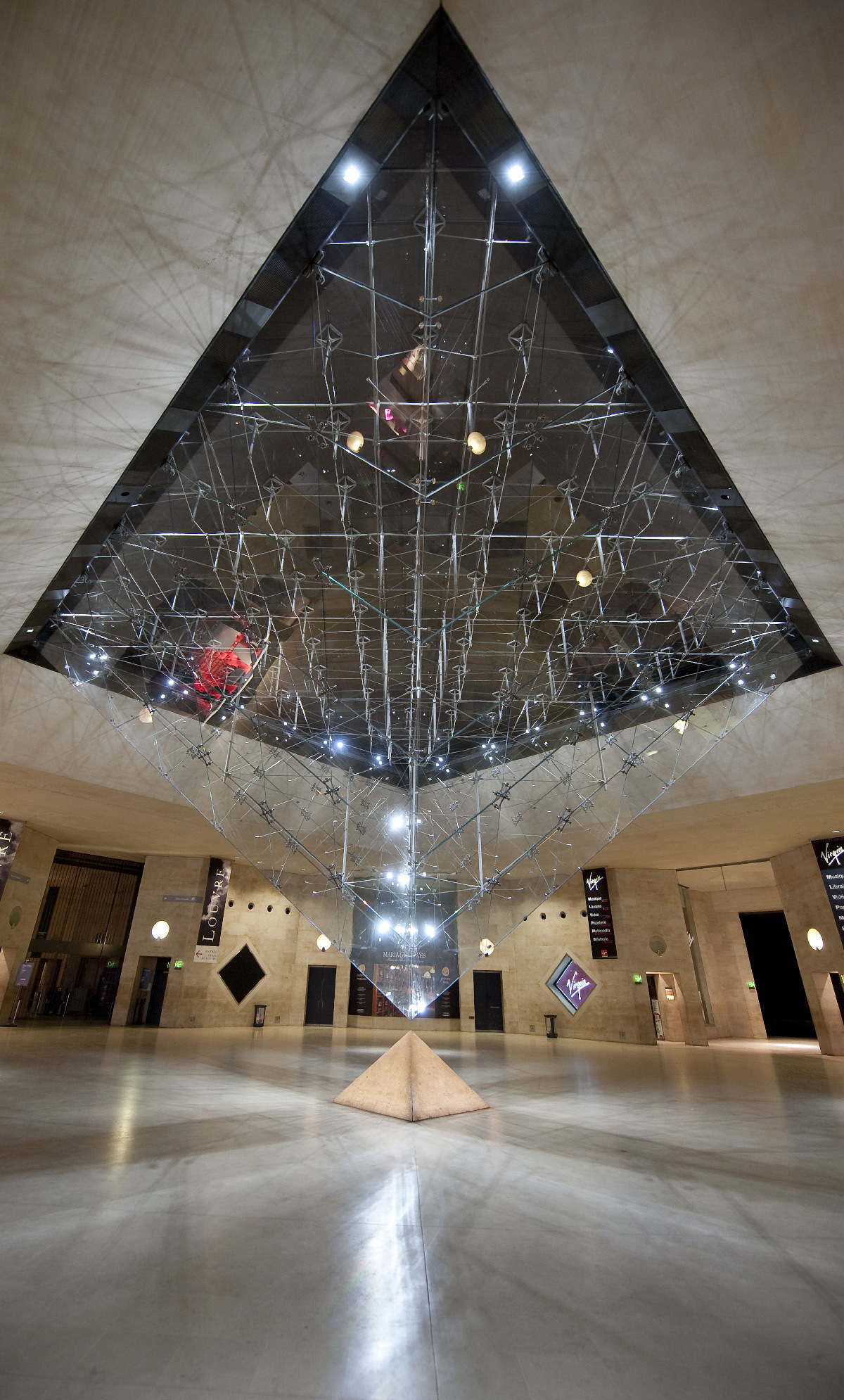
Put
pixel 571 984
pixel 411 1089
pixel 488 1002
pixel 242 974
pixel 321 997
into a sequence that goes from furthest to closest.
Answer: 1. pixel 321 997
2. pixel 488 1002
3. pixel 242 974
4. pixel 571 984
5. pixel 411 1089

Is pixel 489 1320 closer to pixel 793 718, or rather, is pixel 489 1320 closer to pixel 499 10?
pixel 499 10

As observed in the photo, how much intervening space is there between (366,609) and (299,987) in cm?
1483

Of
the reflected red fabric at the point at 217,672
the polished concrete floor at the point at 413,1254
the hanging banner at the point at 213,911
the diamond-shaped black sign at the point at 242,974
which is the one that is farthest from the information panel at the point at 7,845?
the polished concrete floor at the point at 413,1254

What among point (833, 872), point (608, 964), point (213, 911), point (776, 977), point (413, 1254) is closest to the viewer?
point (413, 1254)

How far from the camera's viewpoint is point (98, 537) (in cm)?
655

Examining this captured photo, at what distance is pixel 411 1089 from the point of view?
5691mm

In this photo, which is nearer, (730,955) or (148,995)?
(148,995)

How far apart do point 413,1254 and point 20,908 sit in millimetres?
14694

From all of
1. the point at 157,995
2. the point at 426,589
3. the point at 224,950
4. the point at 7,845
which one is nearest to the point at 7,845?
the point at 7,845

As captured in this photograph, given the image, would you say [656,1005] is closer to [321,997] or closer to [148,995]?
[321,997]

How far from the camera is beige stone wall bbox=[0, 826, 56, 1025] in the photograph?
13484mm

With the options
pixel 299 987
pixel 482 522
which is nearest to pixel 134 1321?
pixel 482 522

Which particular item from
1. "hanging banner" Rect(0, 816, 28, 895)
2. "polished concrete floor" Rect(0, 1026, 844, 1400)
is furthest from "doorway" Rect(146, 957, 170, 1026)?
"polished concrete floor" Rect(0, 1026, 844, 1400)

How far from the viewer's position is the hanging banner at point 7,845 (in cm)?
1305
